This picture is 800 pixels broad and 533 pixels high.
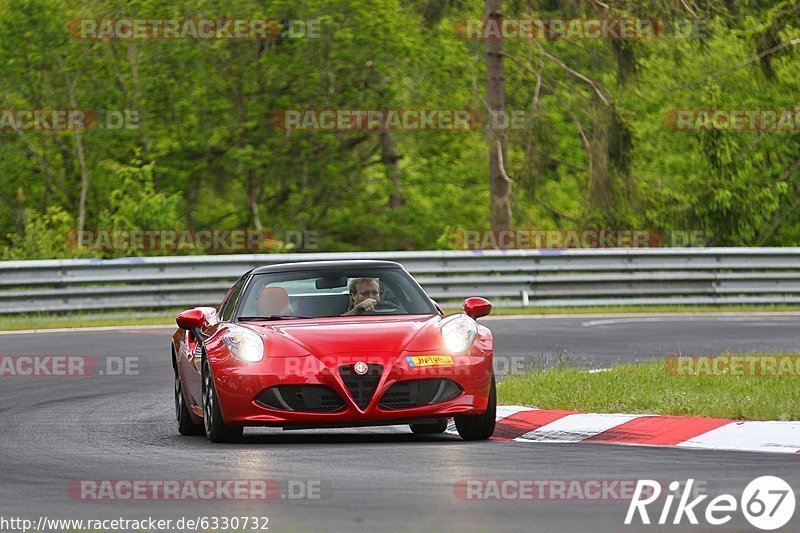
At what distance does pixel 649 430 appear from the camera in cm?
998

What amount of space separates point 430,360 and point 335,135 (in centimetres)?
2893

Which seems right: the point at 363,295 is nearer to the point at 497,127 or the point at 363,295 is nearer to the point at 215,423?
the point at 215,423

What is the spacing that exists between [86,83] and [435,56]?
8.48m

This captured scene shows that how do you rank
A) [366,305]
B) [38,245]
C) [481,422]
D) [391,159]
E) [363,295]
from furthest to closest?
[391,159]
[38,245]
[363,295]
[366,305]
[481,422]

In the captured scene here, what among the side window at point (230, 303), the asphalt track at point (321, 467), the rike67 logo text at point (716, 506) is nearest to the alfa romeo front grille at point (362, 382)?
the asphalt track at point (321, 467)

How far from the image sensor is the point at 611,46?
3356 centimetres

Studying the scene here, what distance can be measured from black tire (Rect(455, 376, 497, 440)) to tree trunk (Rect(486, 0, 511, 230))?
22300 millimetres

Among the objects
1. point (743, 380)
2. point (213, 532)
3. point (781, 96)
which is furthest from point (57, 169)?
point (213, 532)

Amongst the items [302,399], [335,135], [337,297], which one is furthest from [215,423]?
[335,135]

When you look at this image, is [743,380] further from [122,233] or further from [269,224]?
[269,224]

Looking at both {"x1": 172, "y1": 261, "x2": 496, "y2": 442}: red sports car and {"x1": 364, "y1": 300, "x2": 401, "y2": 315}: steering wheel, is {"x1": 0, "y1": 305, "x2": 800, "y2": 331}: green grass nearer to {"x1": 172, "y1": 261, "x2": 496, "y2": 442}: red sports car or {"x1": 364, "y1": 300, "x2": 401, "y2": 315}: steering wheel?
{"x1": 172, "y1": 261, "x2": 496, "y2": 442}: red sports car

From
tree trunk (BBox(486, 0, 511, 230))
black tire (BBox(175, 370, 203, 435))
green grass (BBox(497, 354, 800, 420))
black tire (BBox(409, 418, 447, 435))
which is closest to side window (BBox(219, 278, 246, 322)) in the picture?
black tire (BBox(175, 370, 203, 435))

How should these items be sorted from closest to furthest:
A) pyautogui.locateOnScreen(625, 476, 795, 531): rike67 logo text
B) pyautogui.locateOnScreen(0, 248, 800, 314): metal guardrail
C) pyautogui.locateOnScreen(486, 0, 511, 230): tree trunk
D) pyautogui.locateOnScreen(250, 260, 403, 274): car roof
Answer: pyautogui.locateOnScreen(625, 476, 795, 531): rike67 logo text → pyautogui.locateOnScreen(250, 260, 403, 274): car roof → pyautogui.locateOnScreen(0, 248, 800, 314): metal guardrail → pyautogui.locateOnScreen(486, 0, 511, 230): tree trunk

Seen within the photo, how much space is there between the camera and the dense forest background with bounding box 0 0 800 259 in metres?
33.8
